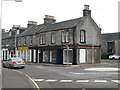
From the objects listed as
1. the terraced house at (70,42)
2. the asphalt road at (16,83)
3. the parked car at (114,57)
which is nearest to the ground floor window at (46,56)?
the terraced house at (70,42)

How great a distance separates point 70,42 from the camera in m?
43.5

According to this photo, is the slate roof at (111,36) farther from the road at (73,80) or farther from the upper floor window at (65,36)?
the road at (73,80)

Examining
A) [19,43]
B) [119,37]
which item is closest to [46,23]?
[19,43]

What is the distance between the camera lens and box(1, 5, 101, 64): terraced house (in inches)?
1693

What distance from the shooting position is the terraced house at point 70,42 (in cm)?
4300

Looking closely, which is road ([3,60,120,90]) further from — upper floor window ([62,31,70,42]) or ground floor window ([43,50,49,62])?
ground floor window ([43,50,49,62])

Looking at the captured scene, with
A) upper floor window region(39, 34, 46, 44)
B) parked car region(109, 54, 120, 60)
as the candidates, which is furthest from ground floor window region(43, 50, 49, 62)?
parked car region(109, 54, 120, 60)

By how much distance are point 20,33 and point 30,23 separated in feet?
10.9

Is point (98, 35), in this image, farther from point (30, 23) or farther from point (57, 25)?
point (30, 23)

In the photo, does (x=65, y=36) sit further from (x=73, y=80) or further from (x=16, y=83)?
(x=16, y=83)

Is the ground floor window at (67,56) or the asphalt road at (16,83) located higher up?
the ground floor window at (67,56)

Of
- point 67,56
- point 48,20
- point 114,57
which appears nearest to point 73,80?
point 67,56

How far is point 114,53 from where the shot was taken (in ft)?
239

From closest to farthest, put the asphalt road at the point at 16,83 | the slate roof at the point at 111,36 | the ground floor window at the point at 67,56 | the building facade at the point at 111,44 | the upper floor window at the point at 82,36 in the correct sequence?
the asphalt road at the point at 16,83
the ground floor window at the point at 67,56
the upper floor window at the point at 82,36
the building facade at the point at 111,44
the slate roof at the point at 111,36
